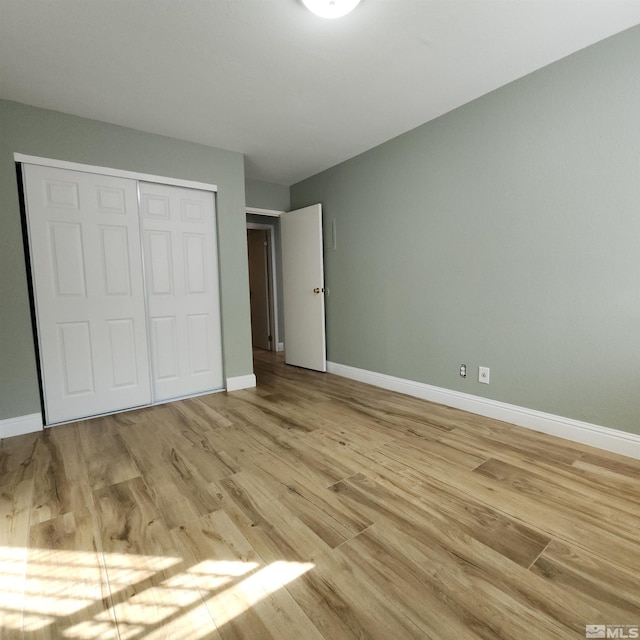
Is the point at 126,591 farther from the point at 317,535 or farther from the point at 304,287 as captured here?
the point at 304,287

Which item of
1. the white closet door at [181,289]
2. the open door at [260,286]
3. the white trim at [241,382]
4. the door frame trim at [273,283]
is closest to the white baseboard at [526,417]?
the white trim at [241,382]

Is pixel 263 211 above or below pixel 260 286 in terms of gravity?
above

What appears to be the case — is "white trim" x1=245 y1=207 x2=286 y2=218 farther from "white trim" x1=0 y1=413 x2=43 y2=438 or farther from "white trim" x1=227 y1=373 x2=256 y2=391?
"white trim" x1=0 y1=413 x2=43 y2=438

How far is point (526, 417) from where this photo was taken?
2410mm

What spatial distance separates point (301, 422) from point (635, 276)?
2.32m

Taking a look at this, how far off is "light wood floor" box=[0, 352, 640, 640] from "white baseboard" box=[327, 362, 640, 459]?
0.10 metres

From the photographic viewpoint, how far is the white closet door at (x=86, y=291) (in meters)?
2.59

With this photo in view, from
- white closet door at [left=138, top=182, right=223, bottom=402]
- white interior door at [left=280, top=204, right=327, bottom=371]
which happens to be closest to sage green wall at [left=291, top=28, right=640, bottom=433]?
white interior door at [left=280, top=204, right=327, bottom=371]

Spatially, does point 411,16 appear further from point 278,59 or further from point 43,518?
point 43,518

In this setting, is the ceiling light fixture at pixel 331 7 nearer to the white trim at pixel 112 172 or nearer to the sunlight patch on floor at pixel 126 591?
the white trim at pixel 112 172

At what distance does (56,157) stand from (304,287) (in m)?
2.64

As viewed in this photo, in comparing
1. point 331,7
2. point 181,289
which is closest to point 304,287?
point 181,289

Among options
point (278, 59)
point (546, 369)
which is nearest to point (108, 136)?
point (278, 59)

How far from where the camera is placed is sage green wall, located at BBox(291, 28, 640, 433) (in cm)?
196
